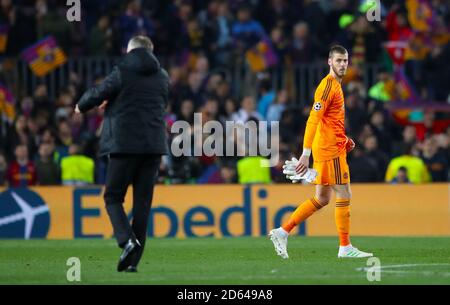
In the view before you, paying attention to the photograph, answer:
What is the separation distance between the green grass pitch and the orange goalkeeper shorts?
2.77 ft

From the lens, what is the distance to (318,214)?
2034cm

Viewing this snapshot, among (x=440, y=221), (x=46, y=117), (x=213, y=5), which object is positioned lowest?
(x=440, y=221)

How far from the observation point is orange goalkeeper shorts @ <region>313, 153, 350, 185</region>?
13.7m

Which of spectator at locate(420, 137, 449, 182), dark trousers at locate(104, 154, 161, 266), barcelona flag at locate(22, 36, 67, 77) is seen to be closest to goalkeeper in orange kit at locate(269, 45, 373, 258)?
dark trousers at locate(104, 154, 161, 266)

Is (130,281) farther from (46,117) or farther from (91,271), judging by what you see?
(46,117)

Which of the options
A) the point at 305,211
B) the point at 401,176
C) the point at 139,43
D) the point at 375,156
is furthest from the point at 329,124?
the point at 375,156

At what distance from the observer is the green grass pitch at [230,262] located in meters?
11.3

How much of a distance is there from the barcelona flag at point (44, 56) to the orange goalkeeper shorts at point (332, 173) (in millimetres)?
11042

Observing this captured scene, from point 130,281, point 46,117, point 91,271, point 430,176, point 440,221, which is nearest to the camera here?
point 130,281

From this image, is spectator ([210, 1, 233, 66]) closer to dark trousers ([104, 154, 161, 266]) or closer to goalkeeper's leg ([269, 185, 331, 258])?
goalkeeper's leg ([269, 185, 331, 258])

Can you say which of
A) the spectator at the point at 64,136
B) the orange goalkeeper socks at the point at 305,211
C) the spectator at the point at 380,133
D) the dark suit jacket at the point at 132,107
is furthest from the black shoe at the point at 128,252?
the spectator at the point at 380,133

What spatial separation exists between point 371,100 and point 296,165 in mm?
10164

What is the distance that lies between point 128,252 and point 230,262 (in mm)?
2161

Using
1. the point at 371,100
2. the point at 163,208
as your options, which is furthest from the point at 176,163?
the point at 371,100
